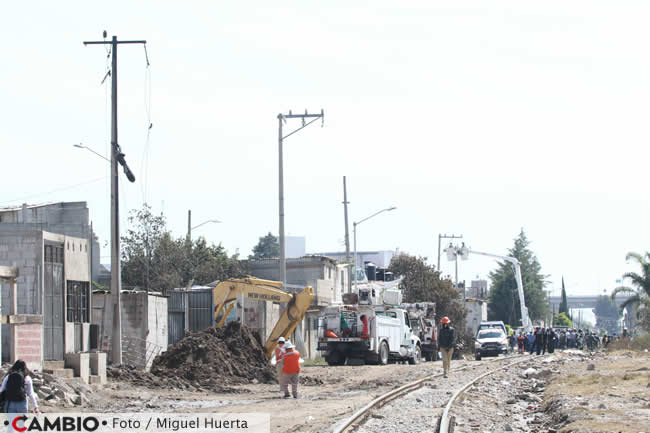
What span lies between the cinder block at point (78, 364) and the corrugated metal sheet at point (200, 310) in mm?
16315

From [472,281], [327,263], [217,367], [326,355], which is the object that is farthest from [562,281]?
[217,367]

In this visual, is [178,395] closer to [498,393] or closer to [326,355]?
[498,393]

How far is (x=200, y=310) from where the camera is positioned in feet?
128

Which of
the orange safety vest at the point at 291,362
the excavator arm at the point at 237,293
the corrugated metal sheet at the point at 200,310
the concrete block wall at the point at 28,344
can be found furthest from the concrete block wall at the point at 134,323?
the orange safety vest at the point at 291,362

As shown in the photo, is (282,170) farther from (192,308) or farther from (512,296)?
(512,296)

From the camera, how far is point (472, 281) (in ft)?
558

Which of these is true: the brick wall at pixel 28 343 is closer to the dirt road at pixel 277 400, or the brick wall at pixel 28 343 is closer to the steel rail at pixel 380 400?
the dirt road at pixel 277 400

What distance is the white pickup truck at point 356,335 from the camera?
3600 cm

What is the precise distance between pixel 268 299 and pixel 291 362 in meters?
10.4

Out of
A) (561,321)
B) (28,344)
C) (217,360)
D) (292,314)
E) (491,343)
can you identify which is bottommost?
(561,321)

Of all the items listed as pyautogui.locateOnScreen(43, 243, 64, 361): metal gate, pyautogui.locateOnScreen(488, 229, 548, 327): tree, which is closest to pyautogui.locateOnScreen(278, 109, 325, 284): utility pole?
pyautogui.locateOnScreen(43, 243, 64, 361): metal gate

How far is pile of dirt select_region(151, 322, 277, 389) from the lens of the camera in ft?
86.5

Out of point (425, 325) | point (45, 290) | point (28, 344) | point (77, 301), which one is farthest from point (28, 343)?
point (425, 325)

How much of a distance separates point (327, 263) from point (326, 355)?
103 ft
